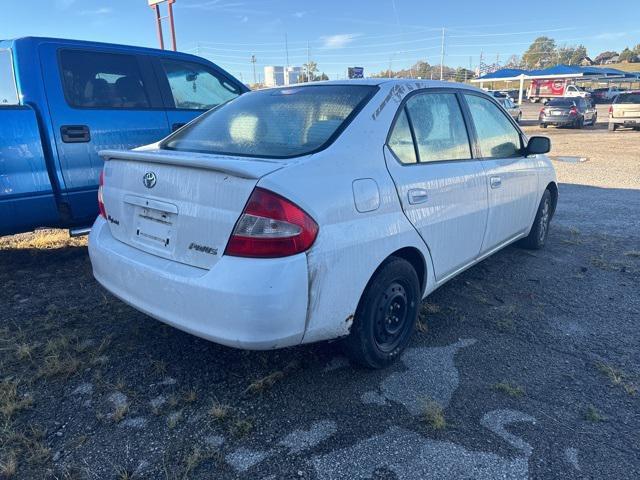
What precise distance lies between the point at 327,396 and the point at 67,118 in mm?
3084

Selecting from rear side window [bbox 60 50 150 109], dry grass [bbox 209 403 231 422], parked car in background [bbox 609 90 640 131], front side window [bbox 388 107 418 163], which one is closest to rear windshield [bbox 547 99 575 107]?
parked car in background [bbox 609 90 640 131]

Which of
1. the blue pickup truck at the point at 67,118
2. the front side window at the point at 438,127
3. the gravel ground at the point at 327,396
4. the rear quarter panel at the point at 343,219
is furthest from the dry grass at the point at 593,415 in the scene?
the blue pickup truck at the point at 67,118

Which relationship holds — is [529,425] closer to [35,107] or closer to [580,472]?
[580,472]

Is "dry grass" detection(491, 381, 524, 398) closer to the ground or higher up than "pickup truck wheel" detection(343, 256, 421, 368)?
closer to the ground

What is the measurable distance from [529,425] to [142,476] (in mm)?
1814

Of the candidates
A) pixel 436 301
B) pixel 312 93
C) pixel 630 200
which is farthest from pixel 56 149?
pixel 630 200

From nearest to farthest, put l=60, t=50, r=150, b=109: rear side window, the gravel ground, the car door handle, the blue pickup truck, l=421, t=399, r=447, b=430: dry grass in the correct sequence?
the gravel ground
l=421, t=399, r=447, b=430: dry grass
the car door handle
the blue pickup truck
l=60, t=50, r=150, b=109: rear side window

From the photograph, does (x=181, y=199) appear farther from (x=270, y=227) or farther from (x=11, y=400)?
(x=11, y=400)

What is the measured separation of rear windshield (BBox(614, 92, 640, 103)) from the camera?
20.0m

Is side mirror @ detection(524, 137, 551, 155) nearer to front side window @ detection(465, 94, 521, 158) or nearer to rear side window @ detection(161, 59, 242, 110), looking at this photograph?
front side window @ detection(465, 94, 521, 158)

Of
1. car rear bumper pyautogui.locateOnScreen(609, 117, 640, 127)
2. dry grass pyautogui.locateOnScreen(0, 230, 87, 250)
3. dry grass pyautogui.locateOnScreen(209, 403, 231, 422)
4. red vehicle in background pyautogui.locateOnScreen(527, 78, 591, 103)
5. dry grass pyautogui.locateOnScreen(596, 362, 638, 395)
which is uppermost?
red vehicle in background pyautogui.locateOnScreen(527, 78, 591, 103)

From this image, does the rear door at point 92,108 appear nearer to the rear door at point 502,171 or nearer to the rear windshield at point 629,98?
the rear door at point 502,171

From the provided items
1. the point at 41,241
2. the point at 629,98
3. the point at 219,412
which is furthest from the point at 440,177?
the point at 629,98

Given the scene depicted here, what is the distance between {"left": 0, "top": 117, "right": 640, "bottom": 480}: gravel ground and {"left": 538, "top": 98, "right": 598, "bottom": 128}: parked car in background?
73.1 ft
